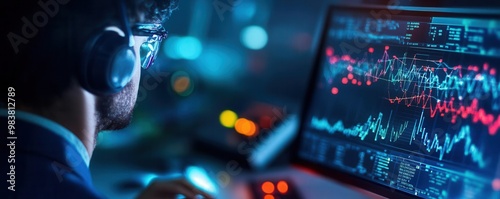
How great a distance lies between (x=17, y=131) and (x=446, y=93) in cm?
A: 74

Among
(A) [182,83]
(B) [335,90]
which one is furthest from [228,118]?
(B) [335,90]

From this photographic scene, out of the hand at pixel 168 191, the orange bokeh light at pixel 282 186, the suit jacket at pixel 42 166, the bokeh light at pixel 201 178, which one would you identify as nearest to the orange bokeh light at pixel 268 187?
the orange bokeh light at pixel 282 186

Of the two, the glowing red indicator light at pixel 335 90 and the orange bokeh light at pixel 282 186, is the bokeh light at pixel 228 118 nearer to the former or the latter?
the orange bokeh light at pixel 282 186

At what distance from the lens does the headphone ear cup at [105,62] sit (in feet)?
2.28

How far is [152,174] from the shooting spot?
1152 mm

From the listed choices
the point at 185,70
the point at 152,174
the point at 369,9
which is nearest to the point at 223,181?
the point at 152,174

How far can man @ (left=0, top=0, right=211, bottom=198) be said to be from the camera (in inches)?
27.3

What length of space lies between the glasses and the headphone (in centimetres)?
2

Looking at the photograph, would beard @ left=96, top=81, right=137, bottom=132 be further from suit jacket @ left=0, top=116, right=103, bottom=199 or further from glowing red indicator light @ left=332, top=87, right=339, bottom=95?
glowing red indicator light @ left=332, top=87, right=339, bottom=95

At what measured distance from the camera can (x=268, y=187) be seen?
1177mm

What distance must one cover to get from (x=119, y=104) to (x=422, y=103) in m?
0.55

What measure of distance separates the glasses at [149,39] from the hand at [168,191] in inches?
9.6

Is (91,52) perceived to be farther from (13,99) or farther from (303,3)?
(303,3)

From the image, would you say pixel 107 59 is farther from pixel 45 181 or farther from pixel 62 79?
pixel 45 181
